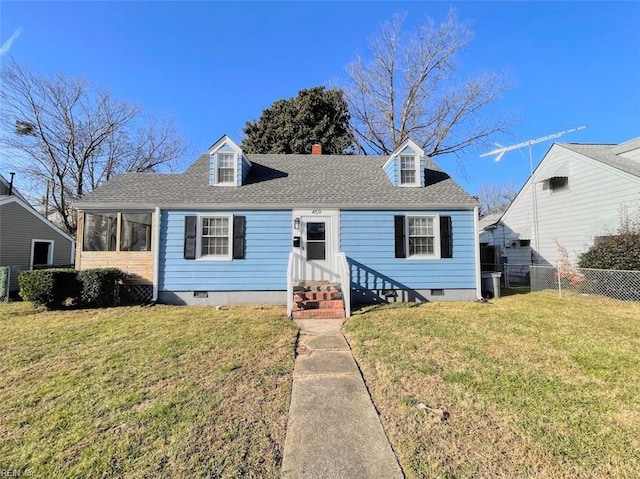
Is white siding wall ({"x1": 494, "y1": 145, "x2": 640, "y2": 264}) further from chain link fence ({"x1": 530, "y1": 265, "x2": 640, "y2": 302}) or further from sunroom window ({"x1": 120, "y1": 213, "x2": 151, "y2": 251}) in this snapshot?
sunroom window ({"x1": 120, "y1": 213, "x2": 151, "y2": 251})

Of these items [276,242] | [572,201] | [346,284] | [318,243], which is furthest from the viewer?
[572,201]

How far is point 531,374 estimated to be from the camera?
396 centimetres

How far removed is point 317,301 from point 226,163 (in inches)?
221

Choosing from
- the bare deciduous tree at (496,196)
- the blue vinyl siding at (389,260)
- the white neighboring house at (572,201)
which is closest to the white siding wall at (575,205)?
the white neighboring house at (572,201)

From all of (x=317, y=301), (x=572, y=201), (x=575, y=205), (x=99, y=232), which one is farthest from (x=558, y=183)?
(x=99, y=232)

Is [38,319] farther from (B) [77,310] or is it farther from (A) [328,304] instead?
(A) [328,304]

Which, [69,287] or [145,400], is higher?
[69,287]

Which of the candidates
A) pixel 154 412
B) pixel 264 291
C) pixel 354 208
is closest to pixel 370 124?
pixel 354 208

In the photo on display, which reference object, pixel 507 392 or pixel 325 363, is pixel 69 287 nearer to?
pixel 325 363

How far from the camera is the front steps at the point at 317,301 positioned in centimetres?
734

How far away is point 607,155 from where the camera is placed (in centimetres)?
1261

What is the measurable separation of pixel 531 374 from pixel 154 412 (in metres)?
4.53

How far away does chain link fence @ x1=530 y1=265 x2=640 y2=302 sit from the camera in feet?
28.1

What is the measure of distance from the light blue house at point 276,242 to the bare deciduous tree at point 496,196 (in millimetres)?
32470
